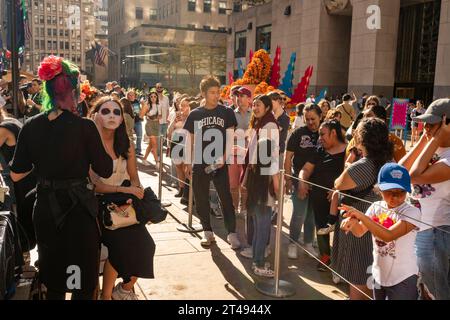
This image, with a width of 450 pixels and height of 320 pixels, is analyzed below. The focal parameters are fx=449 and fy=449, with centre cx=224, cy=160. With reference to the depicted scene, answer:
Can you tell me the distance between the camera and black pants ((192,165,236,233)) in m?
5.78

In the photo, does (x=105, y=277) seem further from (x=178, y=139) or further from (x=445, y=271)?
(x=178, y=139)

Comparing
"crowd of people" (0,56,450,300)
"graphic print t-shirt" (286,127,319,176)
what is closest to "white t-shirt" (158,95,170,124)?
"graphic print t-shirt" (286,127,319,176)

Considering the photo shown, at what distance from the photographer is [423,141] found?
11.9ft

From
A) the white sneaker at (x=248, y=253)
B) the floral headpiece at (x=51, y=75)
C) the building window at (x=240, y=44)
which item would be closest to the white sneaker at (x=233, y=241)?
the white sneaker at (x=248, y=253)

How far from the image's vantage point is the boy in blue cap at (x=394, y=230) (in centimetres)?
286

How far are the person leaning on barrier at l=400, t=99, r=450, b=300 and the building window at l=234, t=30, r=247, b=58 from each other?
1740 inches

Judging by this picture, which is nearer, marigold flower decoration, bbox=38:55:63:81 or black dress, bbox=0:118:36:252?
marigold flower decoration, bbox=38:55:63:81

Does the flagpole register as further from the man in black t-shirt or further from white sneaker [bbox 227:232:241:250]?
white sneaker [bbox 227:232:241:250]

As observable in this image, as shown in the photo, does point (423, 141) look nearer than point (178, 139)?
Yes

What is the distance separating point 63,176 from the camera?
9.99 ft

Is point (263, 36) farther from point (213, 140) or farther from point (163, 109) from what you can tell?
point (213, 140)
